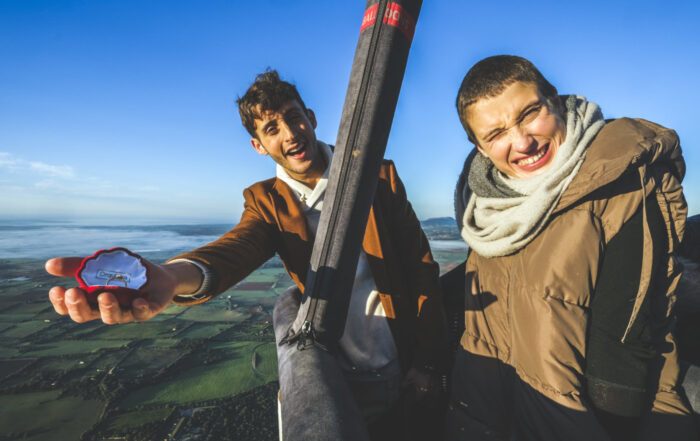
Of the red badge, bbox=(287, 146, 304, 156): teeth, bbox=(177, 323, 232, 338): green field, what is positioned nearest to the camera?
the red badge

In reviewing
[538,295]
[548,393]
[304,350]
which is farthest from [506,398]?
[304,350]

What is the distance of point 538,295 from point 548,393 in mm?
460

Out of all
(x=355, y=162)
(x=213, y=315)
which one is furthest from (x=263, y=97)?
(x=213, y=315)

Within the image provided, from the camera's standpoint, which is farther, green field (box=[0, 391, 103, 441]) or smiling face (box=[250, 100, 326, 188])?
green field (box=[0, 391, 103, 441])

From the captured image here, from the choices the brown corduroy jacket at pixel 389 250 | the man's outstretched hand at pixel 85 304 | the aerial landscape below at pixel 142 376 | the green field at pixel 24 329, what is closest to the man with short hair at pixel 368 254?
the brown corduroy jacket at pixel 389 250

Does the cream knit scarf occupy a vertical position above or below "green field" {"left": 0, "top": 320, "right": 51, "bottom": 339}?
above

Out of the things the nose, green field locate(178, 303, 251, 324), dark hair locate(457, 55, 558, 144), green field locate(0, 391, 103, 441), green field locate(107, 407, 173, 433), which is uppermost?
dark hair locate(457, 55, 558, 144)

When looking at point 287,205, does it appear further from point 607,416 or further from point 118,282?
point 607,416

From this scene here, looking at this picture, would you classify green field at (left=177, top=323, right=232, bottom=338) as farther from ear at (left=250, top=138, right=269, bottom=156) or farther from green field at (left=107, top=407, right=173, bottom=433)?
ear at (left=250, top=138, right=269, bottom=156)

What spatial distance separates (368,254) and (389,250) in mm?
154

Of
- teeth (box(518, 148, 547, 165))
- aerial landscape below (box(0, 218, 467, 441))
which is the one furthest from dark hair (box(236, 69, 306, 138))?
aerial landscape below (box(0, 218, 467, 441))

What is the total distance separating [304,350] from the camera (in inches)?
55.6

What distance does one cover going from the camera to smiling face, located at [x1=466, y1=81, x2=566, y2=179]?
1563 mm

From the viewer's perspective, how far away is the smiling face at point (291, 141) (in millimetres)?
2104
